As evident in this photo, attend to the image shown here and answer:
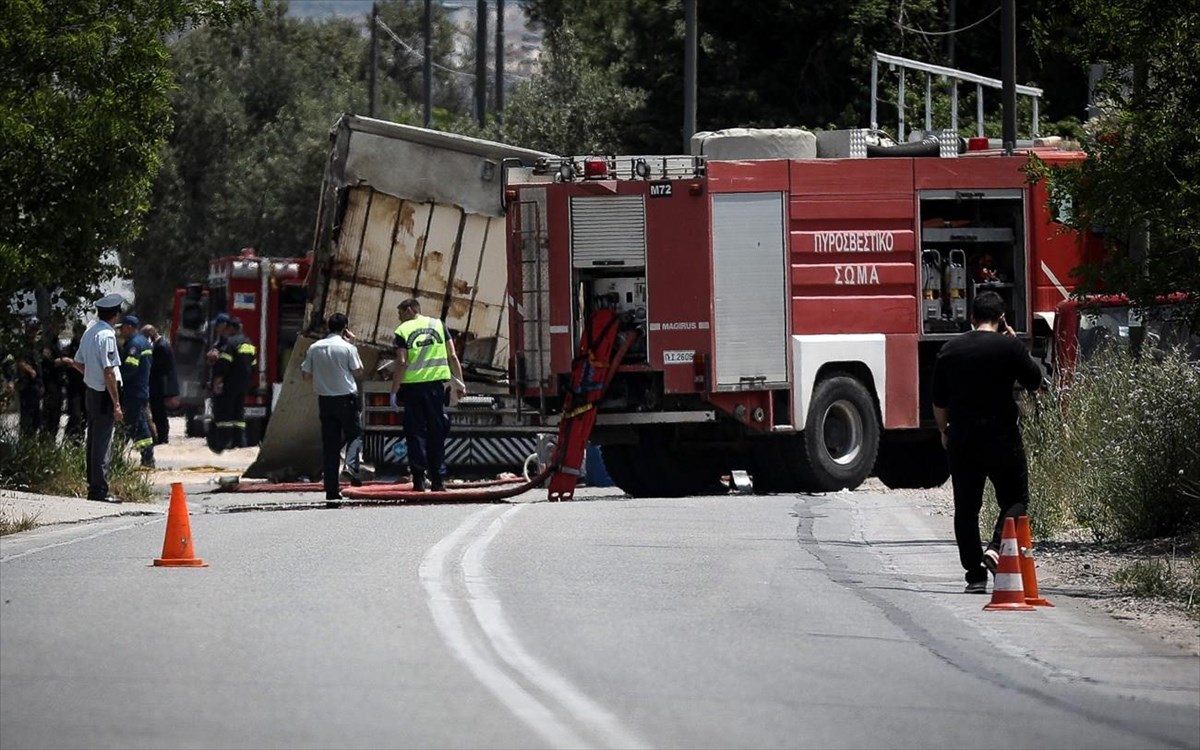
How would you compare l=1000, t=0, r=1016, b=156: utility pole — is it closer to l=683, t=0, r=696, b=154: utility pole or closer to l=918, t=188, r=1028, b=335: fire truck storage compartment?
l=918, t=188, r=1028, b=335: fire truck storage compartment

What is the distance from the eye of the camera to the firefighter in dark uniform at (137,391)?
24.5 meters

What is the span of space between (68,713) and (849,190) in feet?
44.5

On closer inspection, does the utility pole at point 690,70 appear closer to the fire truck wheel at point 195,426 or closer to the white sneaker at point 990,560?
the fire truck wheel at point 195,426

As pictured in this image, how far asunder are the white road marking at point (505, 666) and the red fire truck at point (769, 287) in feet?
24.9

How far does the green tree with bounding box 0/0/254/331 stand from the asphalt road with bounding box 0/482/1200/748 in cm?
386

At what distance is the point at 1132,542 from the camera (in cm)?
1481

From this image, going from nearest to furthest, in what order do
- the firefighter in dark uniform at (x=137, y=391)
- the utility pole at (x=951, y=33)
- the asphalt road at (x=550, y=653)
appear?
1. the asphalt road at (x=550, y=653)
2. the firefighter in dark uniform at (x=137, y=391)
3. the utility pole at (x=951, y=33)

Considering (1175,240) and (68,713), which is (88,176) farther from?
(68,713)

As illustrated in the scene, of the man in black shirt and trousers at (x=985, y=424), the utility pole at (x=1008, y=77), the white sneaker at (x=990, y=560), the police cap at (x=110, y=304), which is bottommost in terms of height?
the white sneaker at (x=990, y=560)

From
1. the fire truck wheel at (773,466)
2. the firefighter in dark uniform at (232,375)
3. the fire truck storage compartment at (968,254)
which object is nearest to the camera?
the fire truck wheel at (773,466)

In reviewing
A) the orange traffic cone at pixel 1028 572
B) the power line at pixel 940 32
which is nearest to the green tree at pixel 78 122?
the orange traffic cone at pixel 1028 572

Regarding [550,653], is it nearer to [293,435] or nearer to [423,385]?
[423,385]

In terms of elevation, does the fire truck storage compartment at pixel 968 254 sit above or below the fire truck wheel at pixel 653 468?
above

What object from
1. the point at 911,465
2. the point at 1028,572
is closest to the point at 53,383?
the point at 911,465
